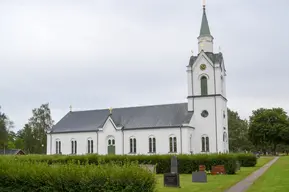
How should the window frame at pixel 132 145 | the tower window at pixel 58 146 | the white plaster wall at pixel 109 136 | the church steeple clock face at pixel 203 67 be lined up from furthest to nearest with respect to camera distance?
the tower window at pixel 58 146 < the white plaster wall at pixel 109 136 < the window frame at pixel 132 145 < the church steeple clock face at pixel 203 67

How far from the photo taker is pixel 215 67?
188ft

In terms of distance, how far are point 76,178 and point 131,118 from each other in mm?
47302

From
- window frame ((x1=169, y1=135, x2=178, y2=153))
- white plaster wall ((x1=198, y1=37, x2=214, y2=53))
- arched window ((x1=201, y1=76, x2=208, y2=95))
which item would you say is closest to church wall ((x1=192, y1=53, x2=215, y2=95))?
arched window ((x1=201, y1=76, x2=208, y2=95))

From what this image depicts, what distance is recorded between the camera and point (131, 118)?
203ft

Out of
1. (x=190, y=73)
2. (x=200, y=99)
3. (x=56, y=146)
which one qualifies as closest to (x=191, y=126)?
(x=200, y=99)

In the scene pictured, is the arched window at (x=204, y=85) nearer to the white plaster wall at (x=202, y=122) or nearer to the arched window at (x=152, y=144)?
the white plaster wall at (x=202, y=122)

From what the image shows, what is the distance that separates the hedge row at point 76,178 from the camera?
1399cm

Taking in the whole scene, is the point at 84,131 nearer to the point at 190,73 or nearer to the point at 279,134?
the point at 190,73

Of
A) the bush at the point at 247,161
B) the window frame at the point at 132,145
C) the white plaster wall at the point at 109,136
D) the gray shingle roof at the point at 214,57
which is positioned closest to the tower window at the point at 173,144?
the window frame at the point at 132,145

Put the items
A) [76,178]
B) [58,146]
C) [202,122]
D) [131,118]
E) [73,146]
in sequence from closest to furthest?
[76,178], [202,122], [131,118], [73,146], [58,146]

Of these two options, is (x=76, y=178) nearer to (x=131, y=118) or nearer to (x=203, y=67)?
(x=203, y=67)

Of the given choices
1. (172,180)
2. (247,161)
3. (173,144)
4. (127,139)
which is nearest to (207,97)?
(173,144)

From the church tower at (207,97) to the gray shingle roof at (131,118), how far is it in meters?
2.21

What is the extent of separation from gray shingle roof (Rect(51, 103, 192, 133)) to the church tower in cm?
221
